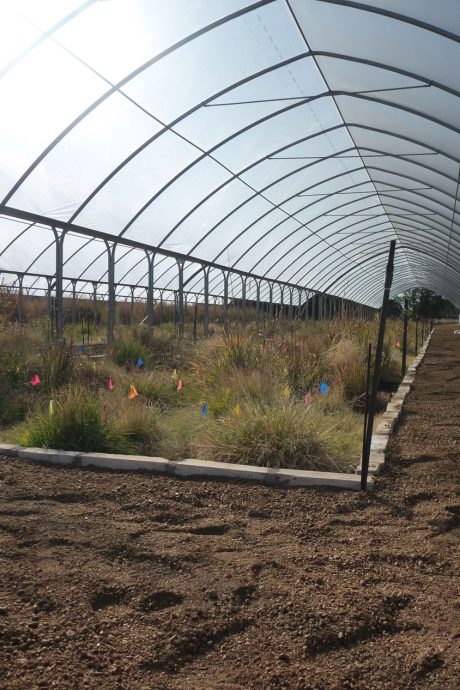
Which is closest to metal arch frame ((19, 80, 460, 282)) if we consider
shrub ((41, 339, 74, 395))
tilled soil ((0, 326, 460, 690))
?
shrub ((41, 339, 74, 395))

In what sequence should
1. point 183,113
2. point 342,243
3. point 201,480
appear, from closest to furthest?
1. point 201,480
2. point 183,113
3. point 342,243

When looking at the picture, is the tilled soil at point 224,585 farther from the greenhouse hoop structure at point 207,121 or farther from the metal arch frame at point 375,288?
the metal arch frame at point 375,288

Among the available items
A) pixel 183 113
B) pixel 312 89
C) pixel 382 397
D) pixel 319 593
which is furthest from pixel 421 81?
pixel 319 593

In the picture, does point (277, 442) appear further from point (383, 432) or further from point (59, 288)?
point (59, 288)

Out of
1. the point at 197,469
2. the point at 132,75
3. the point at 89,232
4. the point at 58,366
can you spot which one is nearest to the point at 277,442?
the point at 197,469

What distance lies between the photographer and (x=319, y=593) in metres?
2.22

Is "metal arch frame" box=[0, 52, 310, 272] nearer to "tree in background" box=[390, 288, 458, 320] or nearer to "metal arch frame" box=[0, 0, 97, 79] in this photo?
"metal arch frame" box=[0, 0, 97, 79]

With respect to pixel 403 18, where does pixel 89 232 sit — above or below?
below

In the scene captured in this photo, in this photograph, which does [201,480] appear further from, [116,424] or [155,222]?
[155,222]

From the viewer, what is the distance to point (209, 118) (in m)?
9.69

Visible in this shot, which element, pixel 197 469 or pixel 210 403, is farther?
pixel 210 403

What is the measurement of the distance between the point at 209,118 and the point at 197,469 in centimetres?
712

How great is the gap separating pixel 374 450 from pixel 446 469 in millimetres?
580

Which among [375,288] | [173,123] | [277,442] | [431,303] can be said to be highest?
[173,123]
